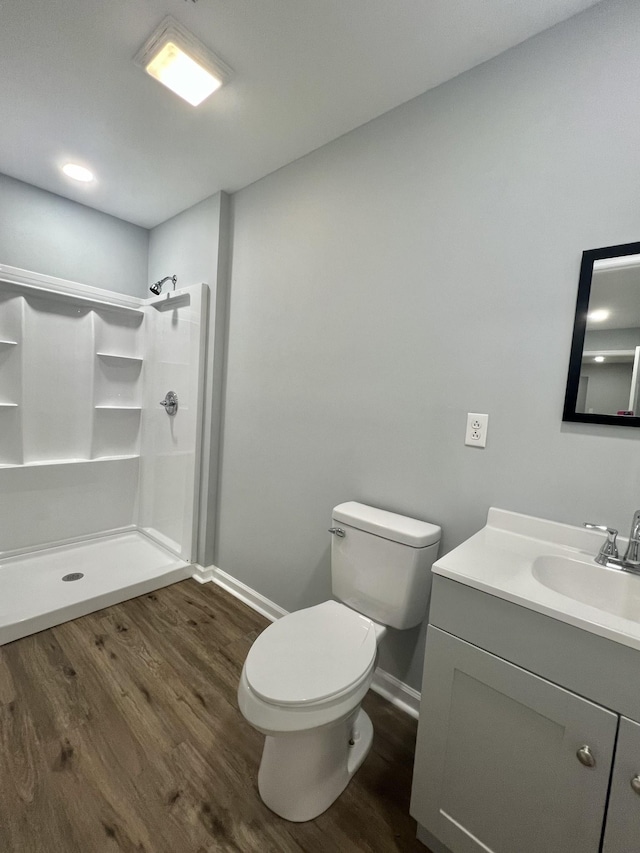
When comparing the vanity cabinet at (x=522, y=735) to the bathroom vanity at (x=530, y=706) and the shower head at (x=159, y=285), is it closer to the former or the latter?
the bathroom vanity at (x=530, y=706)

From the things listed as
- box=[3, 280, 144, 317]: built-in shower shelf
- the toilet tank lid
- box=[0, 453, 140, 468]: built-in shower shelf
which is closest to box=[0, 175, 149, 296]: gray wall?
box=[3, 280, 144, 317]: built-in shower shelf

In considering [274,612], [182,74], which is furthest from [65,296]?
[274,612]

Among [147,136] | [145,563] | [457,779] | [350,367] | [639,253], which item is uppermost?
[147,136]

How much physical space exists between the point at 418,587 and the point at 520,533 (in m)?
0.40

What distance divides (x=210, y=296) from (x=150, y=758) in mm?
2242

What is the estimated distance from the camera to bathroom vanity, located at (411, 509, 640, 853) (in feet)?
2.42

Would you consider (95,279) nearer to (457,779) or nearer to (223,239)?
(223,239)

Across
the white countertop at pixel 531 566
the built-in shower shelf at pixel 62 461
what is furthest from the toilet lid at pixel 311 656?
the built-in shower shelf at pixel 62 461

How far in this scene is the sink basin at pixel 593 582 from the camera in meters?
0.97

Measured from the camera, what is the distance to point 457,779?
96 cm

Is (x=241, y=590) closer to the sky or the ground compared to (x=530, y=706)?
closer to the ground

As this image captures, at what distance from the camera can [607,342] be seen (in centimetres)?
110

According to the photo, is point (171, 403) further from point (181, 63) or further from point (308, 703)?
point (308, 703)

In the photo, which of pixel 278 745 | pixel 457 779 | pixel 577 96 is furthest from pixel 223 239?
pixel 457 779
